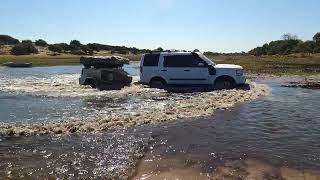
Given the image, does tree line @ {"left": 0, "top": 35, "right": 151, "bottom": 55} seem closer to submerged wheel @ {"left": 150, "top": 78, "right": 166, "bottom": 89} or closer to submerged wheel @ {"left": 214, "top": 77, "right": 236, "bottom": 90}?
submerged wheel @ {"left": 150, "top": 78, "right": 166, "bottom": 89}

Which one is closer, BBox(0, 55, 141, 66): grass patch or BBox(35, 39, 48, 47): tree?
BBox(0, 55, 141, 66): grass patch

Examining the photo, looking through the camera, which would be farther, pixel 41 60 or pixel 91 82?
pixel 41 60

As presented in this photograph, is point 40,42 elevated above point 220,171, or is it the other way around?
point 40,42

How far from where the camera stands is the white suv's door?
861 inches

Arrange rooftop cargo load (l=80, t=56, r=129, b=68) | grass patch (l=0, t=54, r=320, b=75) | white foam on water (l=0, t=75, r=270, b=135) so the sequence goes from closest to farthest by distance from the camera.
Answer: white foam on water (l=0, t=75, r=270, b=135)
rooftop cargo load (l=80, t=56, r=129, b=68)
grass patch (l=0, t=54, r=320, b=75)

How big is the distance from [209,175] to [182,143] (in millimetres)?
2514

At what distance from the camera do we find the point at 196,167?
8.45m

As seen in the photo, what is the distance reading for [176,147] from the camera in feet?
33.0

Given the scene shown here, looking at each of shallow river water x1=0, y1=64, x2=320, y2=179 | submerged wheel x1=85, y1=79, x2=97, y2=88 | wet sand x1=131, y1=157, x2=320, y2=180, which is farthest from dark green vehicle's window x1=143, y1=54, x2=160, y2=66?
wet sand x1=131, y1=157, x2=320, y2=180

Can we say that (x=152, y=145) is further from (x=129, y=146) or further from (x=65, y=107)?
(x=65, y=107)

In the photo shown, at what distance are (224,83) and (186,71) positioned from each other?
1890 millimetres

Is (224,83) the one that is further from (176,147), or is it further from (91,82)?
(176,147)

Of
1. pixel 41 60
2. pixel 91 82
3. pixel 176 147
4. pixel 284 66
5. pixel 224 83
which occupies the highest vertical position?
pixel 284 66

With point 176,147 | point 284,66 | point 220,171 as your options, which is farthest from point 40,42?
point 220,171
